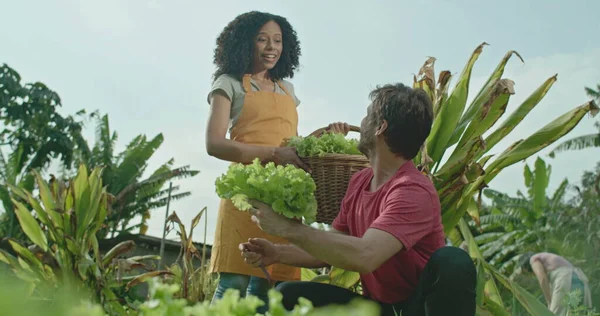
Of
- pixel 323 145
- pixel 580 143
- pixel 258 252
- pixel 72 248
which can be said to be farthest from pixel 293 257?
pixel 580 143

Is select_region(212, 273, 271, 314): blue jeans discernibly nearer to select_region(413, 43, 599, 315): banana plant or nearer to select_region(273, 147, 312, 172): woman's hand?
select_region(273, 147, 312, 172): woman's hand

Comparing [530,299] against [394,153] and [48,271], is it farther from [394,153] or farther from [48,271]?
[48,271]

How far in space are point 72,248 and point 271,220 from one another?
9.59 ft

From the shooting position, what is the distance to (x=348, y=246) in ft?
6.76

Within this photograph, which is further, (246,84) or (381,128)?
(246,84)

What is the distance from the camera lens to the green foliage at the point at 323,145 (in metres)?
2.64

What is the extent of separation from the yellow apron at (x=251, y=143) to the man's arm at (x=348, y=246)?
70 cm

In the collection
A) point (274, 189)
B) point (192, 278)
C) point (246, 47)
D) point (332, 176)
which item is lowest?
point (192, 278)

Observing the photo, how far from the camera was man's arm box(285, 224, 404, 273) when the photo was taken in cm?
206

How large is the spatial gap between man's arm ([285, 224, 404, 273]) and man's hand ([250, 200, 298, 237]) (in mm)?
23

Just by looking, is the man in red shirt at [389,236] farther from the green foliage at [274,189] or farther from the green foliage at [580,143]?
the green foliage at [580,143]

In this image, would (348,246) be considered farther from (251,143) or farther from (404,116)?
(251,143)

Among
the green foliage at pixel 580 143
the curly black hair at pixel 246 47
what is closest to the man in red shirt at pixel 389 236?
the curly black hair at pixel 246 47

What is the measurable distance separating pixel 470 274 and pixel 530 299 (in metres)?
1.63
